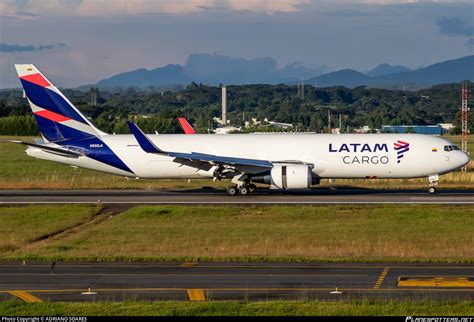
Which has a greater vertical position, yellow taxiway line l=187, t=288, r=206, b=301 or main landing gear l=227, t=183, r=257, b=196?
main landing gear l=227, t=183, r=257, b=196

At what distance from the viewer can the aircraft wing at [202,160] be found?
51.1 meters

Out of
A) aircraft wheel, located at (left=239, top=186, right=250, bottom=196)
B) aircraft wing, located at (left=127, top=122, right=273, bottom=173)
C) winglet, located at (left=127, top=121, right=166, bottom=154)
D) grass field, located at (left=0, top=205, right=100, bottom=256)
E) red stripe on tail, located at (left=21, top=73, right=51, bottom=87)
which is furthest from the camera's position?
red stripe on tail, located at (left=21, top=73, right=51, bottom=87)

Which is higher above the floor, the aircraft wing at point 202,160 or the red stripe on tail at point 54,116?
the red stripe on tail at point 54,116

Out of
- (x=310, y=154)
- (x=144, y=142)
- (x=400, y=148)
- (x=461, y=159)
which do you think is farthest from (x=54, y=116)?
(x=461, y=159)

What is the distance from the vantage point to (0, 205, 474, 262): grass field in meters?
32.4

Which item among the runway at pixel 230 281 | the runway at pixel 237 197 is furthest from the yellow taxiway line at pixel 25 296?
the runway at pixel 237 197

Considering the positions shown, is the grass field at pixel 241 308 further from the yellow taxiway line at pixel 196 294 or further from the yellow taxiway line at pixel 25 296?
the yellow taxiway line at pixel 196 294

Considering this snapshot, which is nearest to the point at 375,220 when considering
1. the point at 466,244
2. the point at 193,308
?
the point at 466,244

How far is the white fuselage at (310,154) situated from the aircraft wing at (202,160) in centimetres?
87

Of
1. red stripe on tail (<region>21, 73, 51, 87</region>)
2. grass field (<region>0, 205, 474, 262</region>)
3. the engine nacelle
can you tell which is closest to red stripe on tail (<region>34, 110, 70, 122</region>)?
red stripe on tail (<region>21, 73, 51, 87</region>)

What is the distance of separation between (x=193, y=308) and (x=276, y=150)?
3254cm

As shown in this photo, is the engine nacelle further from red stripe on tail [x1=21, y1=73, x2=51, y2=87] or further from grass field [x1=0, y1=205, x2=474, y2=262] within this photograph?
red stripe on tail [x1=21, y1=73, x2=51, y2=87]

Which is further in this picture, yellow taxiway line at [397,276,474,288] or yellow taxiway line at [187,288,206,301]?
yellow taxiway line at [397,276,474,288]

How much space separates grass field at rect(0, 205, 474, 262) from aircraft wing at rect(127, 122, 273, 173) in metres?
5.20
